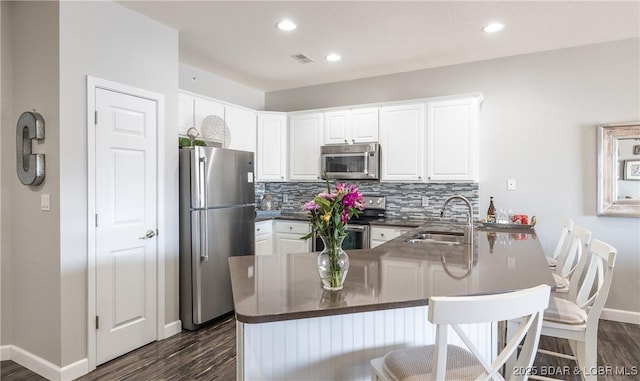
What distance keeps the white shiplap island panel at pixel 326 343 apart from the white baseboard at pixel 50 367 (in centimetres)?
178

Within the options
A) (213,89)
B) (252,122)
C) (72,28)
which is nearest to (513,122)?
(252,122)

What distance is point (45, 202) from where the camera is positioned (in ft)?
7.95

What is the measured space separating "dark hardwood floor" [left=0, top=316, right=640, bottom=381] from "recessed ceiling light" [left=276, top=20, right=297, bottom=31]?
104 inches

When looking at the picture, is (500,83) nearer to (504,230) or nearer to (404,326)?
(504,230)

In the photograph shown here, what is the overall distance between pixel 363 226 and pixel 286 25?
2171mm

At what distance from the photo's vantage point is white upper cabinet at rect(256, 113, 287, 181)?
4590 mm

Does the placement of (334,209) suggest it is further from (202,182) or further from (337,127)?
(337,127)

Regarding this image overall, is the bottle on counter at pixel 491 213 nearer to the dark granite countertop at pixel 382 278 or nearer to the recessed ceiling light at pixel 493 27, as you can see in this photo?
the dark granite countertop at pixel 382 278

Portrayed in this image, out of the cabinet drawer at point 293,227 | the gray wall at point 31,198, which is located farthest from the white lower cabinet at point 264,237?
the gray wall at point 31,198

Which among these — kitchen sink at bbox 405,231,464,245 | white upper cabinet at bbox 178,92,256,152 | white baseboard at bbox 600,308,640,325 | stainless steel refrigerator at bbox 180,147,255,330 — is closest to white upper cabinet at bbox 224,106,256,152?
white upper cabinet at bbox 178,92,256,152

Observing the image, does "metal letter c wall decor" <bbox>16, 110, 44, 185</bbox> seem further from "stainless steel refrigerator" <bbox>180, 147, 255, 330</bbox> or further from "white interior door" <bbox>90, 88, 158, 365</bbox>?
"stainless steel refrigerator" <bbox>180, 147, 255, 330</bbox>

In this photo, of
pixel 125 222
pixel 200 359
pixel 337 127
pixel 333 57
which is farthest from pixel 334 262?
pixel 337 127

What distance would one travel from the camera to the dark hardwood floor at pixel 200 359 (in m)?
2.43

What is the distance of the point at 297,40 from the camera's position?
334cm
